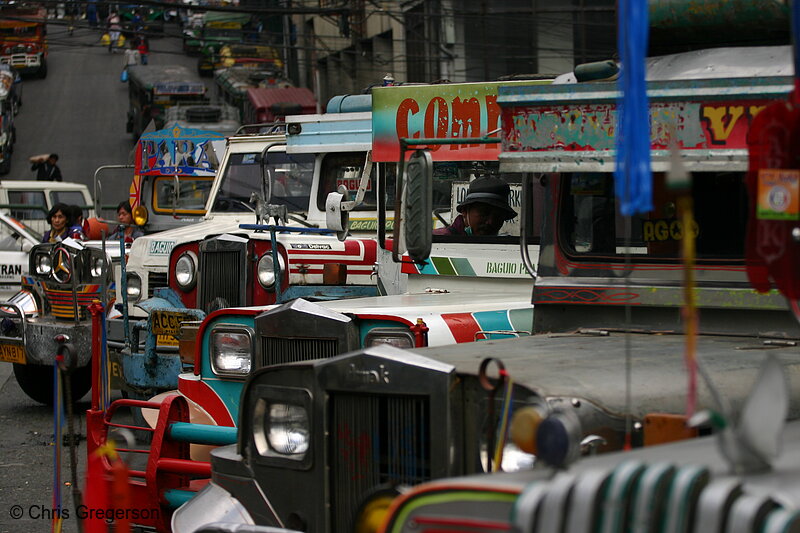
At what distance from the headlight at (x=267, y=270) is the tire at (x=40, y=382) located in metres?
2.51

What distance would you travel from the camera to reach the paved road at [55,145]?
7305mm

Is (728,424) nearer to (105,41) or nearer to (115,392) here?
(115,392)

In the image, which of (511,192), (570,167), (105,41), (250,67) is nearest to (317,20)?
Result: (250,67)

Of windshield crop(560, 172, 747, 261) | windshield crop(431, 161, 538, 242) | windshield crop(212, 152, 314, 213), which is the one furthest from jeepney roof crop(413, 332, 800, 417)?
windshield crop(212, 152, 314, 213)

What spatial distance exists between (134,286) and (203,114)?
40.1ft

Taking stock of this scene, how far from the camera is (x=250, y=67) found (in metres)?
35.8

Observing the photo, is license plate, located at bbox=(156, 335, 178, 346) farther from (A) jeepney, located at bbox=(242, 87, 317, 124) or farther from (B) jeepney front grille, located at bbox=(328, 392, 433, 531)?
(A) jeepney, located at bbox=(242, 87, 317, 124)

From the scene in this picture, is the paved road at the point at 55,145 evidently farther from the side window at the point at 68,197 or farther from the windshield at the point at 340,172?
the side window at the point at 68,197

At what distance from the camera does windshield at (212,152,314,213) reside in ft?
33.7

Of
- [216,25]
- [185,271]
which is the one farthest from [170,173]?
[216,25]

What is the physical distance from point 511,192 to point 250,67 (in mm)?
29863

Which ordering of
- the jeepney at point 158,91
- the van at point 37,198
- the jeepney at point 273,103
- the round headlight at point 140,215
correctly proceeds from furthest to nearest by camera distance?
the jeepney at point 158,91, the jeepney at point 273,103, the van at point 37,198, the round headlight at point 140,215

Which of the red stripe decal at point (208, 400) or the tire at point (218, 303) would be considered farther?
the tire at point (218, 303)

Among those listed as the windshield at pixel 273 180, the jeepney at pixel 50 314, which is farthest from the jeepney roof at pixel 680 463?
the jeepney at pixel 50 314
